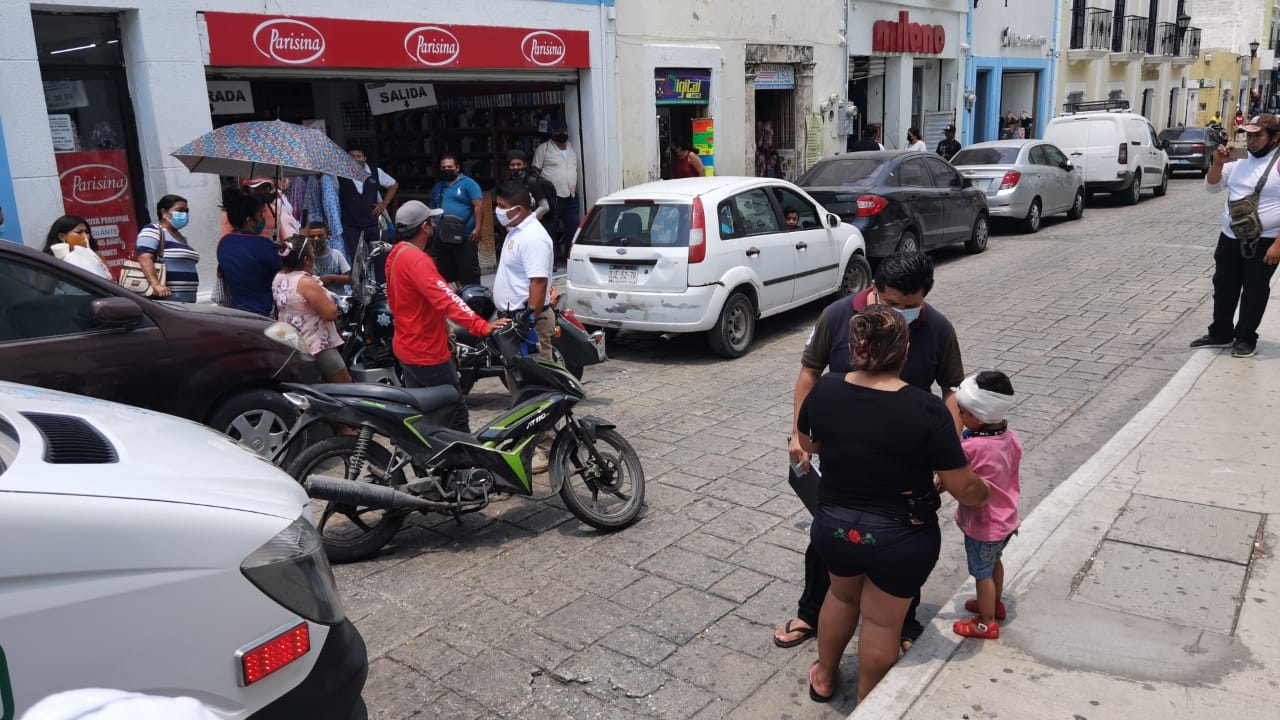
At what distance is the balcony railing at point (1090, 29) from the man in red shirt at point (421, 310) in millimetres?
29264

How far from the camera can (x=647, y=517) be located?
553 centimetres

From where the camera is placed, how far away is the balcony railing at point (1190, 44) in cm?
3934

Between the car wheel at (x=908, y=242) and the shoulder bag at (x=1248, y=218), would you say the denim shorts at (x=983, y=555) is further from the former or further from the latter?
the car wheel at (x=908, y=242)

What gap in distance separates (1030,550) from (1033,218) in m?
13.5

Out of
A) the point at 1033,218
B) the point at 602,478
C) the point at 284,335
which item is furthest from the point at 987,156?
the point at 284,335

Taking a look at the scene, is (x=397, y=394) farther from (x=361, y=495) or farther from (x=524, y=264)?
(x=524, y=264)

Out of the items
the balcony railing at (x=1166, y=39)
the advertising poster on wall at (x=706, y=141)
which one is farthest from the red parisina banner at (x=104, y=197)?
the balcony railing at (x=1166, y=39)

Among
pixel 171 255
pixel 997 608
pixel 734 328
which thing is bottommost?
pixel 997 608

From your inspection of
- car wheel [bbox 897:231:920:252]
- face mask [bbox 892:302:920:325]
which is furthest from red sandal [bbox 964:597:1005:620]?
car wheel [bbox 897:231:920:252]

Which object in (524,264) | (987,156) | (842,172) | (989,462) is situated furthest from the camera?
(987,156)

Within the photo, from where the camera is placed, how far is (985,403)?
366 cm

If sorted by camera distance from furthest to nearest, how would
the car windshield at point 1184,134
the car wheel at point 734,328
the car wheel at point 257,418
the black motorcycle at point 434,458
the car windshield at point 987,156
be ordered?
the car windshield at point 1184,134
the car windshield at point 987,156
the car wheel at point 734,328
the car wheel at point 257,418
the black motorcycle at point 434,458

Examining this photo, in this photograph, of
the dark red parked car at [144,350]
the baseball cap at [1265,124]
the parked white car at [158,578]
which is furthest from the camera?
the baseball cap at [1265,124]

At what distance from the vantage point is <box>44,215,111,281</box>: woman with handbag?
720 centimetres
